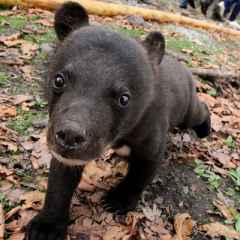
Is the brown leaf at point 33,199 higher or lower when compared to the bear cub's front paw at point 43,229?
lower

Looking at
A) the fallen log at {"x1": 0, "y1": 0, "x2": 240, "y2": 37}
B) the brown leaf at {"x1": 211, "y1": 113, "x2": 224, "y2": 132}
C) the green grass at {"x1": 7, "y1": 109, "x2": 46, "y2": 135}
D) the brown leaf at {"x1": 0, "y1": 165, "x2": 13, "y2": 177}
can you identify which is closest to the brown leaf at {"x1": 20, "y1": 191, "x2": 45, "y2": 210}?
the brown leaf at {"x1": 0, "y1": 165, "x2": 13, "y2": 177}

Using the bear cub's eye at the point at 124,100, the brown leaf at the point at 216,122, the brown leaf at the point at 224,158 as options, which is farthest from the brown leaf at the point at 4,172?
the brown leaf at the point at 216,122

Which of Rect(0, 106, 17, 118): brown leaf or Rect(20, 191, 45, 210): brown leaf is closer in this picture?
Rect(20, 191, 45, 210): brown leaf

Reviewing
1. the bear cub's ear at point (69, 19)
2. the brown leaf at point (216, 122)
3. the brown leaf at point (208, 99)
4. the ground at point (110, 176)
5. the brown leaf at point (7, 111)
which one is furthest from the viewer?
the brown leaf at point (208, 99)

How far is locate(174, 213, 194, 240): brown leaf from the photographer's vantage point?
475 centimetres

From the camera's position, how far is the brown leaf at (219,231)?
4.88 m

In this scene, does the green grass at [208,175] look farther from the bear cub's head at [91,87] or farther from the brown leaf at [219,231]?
the bear cub's head at [91,87]

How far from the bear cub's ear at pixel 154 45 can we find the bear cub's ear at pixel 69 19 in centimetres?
51

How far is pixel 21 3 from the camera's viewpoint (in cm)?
965

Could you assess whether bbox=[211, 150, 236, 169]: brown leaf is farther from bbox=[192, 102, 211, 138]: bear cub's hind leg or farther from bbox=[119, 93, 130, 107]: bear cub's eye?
bbox=[119, 93, 130, 107]: bear cub's eye

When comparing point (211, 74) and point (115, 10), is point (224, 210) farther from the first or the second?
point (115, 10)

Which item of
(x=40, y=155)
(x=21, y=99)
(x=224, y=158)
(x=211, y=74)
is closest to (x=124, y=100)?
(x=40, y=155)

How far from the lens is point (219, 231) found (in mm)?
4906

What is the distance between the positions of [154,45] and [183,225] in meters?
1.68
